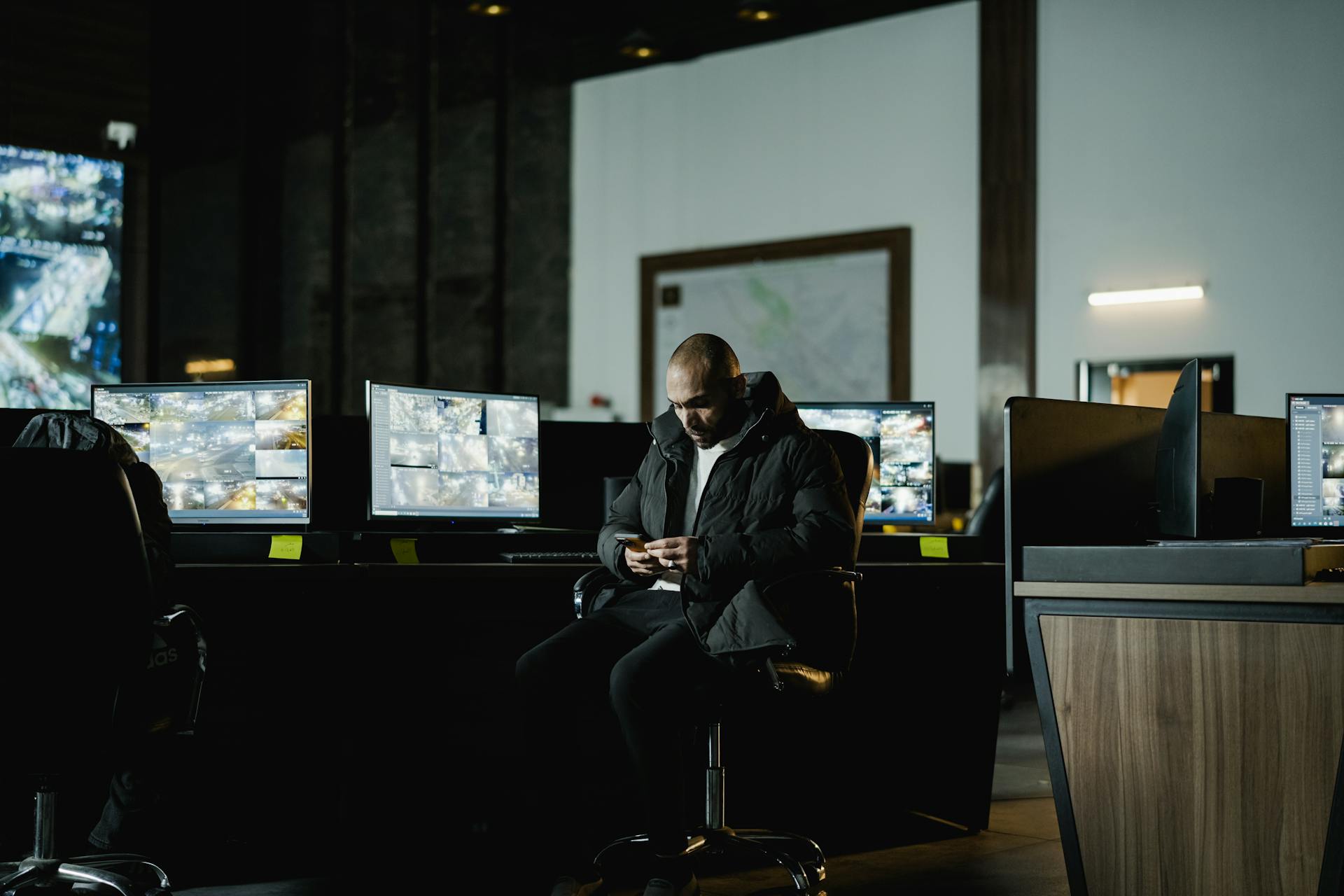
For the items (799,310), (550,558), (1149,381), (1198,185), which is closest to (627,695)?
(550,558)

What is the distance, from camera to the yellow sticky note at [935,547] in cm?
384

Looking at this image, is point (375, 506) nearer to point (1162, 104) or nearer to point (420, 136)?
point (420, 136)

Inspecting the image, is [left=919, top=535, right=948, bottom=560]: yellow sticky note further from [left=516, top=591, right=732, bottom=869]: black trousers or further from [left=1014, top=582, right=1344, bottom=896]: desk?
[left=1014, top=582, right=1344, bottom=896]: desk

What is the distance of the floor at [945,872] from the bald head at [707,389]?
1064 mm

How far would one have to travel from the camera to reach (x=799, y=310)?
848cm

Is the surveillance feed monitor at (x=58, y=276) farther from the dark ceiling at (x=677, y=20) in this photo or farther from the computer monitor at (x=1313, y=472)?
the computer monitor at (x=1313, y=472)

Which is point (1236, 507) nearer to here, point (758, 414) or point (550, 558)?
point (758, 414)

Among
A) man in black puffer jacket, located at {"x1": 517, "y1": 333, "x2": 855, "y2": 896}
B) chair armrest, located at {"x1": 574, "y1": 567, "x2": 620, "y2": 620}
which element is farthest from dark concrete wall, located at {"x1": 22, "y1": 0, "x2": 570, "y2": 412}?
man in black puffer jacket, located at {"x1": 517, "y1": 333, "x2": 855, "y2": 896}

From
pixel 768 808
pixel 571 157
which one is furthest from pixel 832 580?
pixel 571 157

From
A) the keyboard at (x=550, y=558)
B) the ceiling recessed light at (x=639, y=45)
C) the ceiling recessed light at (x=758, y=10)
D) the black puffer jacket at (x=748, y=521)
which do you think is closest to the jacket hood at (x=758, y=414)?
the black puffer jacket at (x=748, y=521)

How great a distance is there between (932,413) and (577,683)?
5.38 ft

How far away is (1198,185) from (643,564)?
5.32 meters

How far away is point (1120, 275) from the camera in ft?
24.3

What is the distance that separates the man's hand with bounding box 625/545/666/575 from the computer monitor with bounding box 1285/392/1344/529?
1595 millimetres
